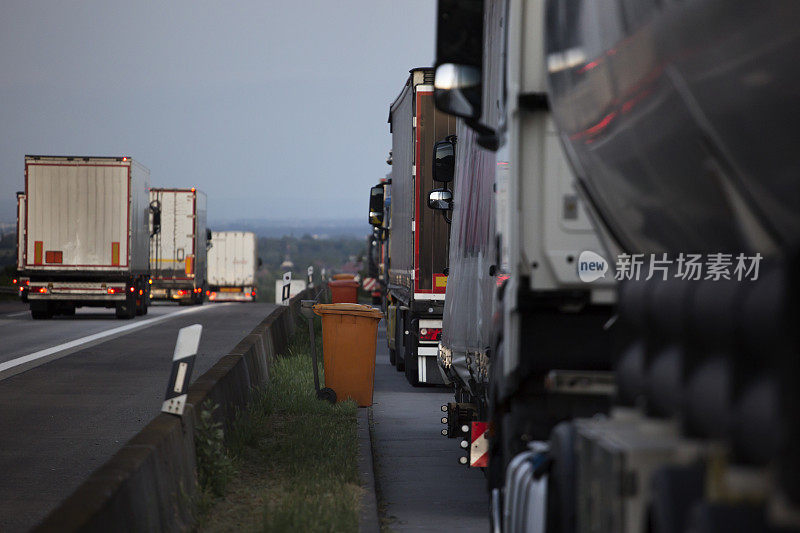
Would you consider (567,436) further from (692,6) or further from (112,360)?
(112,360)

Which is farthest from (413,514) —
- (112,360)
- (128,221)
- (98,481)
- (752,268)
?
(128,221)

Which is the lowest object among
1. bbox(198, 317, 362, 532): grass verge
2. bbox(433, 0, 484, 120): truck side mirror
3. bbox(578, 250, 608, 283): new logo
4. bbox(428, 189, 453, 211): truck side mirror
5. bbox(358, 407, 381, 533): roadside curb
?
bbox(358, 407, 381, 533): roadside curb

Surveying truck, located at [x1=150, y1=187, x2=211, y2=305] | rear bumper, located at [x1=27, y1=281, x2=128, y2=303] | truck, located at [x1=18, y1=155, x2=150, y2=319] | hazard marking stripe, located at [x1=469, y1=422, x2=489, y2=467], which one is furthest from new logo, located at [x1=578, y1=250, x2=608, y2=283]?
truck, located at [x1=150, y1=187, x2=211, y2=305]

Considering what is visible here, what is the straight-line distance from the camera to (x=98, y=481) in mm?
5238

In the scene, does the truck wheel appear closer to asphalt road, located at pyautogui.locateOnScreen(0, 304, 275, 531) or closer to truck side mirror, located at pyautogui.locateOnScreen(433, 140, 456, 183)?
asphalt road, located at pyautogui.locateOnScreen(0, 304, 275, 531)

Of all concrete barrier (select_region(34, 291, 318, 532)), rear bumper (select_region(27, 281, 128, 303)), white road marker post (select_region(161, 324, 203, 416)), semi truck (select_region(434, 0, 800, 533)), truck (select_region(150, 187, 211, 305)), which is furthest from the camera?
truck (select_region(150, 187, 211, 305))

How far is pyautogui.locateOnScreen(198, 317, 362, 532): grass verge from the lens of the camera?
277 inches

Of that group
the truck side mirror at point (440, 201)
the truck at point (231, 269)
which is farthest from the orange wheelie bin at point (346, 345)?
the truck at point (231, 269)

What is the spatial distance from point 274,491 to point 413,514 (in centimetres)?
104

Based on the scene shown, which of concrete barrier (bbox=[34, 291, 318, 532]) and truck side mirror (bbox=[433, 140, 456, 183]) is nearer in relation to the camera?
concrete barrier (bbox=[34, 291, 318, 532])

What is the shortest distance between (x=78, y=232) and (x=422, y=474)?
73.7 ft

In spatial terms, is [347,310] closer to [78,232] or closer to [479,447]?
[479,447]

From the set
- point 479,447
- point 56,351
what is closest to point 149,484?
point 479,447

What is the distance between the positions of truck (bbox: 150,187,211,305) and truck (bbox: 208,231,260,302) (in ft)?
36.0
